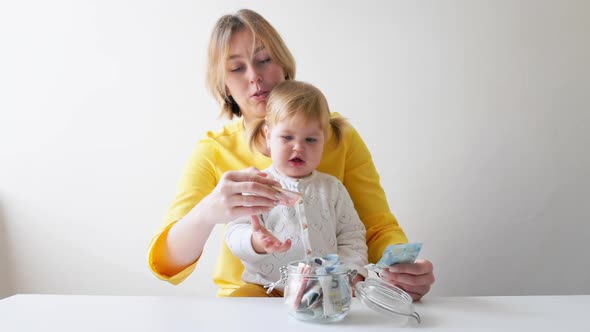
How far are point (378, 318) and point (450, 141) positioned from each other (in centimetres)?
101

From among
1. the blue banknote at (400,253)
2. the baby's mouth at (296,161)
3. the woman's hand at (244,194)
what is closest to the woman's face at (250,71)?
the baby's mouth at (296,161)

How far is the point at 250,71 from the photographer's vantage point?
4.50 feet

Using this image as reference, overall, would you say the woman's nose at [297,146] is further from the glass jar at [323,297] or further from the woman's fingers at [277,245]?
the glass jar at [323,297]

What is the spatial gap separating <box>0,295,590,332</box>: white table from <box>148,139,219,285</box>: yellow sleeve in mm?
175

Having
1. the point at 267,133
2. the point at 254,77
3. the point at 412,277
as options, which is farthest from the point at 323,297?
the point at 254,77

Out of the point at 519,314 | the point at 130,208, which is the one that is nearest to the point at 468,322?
the point at 519,314

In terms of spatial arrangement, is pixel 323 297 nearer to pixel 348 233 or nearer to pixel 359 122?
pixel 348 233

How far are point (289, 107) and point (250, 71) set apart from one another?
0.19 metres

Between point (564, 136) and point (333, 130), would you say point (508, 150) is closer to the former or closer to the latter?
point (564, 136)

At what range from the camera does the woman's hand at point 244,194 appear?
0.95 meters

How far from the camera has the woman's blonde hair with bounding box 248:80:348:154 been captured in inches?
49.2

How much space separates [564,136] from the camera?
172 centimetres

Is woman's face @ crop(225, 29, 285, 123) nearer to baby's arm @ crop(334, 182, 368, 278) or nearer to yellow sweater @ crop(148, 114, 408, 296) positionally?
yellow sweater @ crop(148, 114, 408, 296)

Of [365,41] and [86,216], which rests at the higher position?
[365,41]
